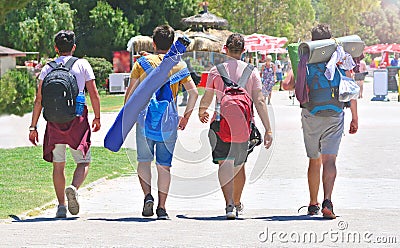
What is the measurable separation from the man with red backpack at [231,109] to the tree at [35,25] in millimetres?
27260

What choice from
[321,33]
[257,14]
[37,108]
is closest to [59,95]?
[37,108]

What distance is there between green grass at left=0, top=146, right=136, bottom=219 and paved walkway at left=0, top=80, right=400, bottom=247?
334 millimetres

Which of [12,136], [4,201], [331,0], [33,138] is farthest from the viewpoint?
[331,0]

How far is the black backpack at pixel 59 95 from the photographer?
8070mm

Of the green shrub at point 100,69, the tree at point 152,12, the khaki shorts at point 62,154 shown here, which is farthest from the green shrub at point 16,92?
the khaki shorts at point 62,154

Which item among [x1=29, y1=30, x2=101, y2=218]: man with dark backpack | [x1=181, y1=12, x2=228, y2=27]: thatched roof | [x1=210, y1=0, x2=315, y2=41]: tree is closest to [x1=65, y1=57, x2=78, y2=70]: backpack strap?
[x1=29, y1=30, x2=101, y2=218]: man with dark backpack

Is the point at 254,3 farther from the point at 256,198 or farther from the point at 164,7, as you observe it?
the point at 256,198

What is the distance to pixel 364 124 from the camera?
20906 mm

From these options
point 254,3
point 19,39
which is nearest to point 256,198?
point 19,39

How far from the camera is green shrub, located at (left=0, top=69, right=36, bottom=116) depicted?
26.4 metres

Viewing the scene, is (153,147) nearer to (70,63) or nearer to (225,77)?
(225,77)

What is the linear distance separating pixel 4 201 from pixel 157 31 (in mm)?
2691

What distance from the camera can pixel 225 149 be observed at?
8359 millimetres

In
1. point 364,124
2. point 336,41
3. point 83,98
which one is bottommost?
point 364,124
